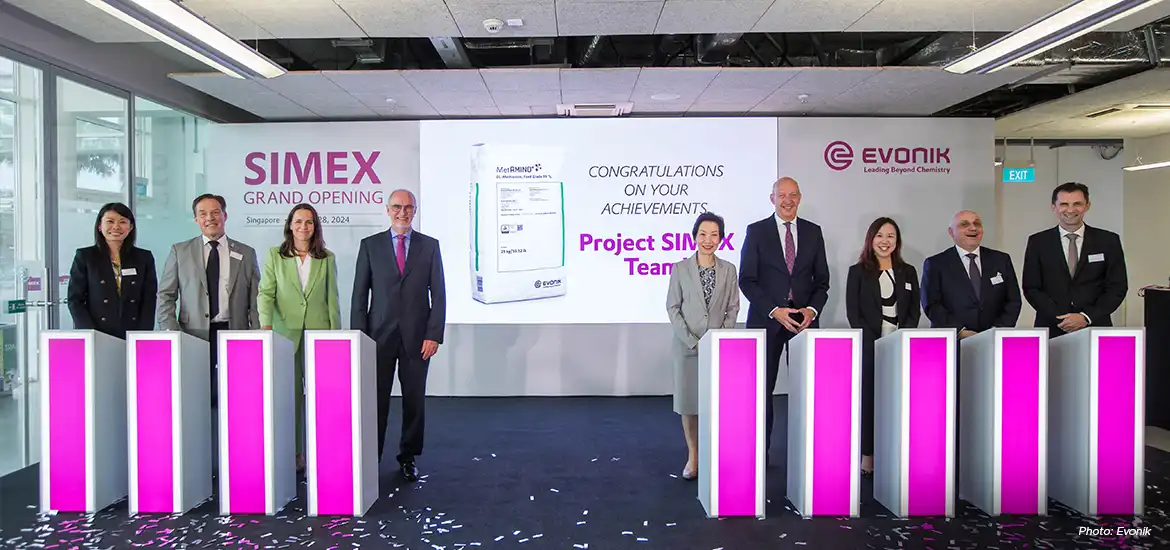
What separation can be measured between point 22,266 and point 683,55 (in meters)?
4.79

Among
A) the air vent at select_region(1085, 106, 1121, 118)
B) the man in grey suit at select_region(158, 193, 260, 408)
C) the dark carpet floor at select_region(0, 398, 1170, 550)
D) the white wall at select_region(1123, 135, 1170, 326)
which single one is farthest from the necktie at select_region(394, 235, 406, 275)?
the white wall at select_region(1123, 135, 1170, 326)

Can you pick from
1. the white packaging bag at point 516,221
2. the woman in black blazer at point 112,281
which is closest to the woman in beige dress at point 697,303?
the white packaging bag at point 516,221

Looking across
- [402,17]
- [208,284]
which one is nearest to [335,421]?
[208,284]

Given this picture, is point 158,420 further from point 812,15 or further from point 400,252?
point 812,15

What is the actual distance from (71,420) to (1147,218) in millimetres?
10484

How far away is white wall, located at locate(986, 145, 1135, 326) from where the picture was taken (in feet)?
28.8

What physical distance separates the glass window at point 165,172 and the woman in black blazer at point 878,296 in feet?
16.5

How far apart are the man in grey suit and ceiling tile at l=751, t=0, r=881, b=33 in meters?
3.39

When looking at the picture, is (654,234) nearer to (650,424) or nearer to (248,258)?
(650,424)

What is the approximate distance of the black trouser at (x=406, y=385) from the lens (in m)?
4.04

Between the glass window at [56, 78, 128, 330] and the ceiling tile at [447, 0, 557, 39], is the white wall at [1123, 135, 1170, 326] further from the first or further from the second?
the glass window at [56, 78, 128, 330]

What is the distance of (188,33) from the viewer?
362cm

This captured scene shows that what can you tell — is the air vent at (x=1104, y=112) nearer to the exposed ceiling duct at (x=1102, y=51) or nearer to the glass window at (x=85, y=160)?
the exposed ceiling duct at (x=1102, y=51)

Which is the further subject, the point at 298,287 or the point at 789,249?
the point at 789,249
